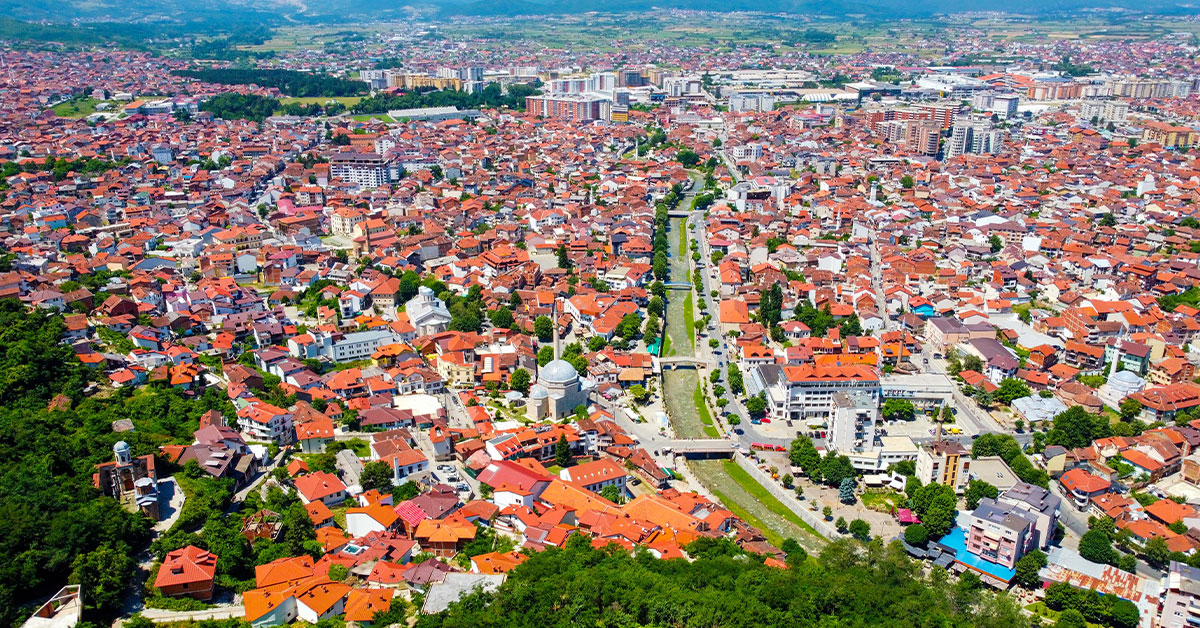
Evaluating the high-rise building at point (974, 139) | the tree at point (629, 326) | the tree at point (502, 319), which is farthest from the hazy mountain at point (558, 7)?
the tree at point (629, 326)

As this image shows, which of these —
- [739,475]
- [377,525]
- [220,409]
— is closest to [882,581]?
[739,475]

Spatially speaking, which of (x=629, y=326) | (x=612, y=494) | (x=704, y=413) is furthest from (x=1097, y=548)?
(x=629, y=326)

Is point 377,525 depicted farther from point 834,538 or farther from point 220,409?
point 834,538

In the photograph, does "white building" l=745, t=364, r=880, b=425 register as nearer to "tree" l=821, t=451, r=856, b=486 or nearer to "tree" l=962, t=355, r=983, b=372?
"tree" l=821, t=451, r=856, b=486

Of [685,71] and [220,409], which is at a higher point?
[685,71]

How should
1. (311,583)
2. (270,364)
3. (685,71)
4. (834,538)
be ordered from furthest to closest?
(685,71)
(270,364)
(834,538)
(311,583)

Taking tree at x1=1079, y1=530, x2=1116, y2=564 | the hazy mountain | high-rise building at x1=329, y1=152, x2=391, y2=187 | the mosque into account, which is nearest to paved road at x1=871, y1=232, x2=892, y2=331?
the mosque
